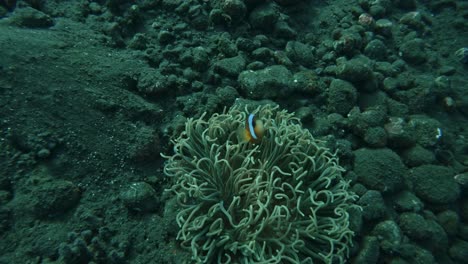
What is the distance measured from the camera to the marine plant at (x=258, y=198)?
2.37 m

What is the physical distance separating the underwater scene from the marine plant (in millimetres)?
19

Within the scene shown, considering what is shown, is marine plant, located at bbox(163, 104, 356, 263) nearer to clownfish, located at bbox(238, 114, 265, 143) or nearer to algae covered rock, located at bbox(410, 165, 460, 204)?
clownfish, located at bbox(238, 114, 265, 143)

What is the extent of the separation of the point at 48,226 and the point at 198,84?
6.78 feet

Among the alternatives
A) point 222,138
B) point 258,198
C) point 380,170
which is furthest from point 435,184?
point 222,138

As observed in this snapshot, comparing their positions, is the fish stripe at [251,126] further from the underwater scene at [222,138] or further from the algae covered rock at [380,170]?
the algae covered rock at [380,170]

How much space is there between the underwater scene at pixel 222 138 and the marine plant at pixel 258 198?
0.06 ft

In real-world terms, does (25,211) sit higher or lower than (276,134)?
lower

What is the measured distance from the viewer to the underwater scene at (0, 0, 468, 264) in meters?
2.46

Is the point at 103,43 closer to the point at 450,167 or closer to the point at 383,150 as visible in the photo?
the point at 383,150

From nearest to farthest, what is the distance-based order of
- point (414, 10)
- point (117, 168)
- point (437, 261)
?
point (117, 168) → point (437, 261) → point (414, 10)

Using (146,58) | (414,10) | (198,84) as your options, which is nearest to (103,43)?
(146,58)

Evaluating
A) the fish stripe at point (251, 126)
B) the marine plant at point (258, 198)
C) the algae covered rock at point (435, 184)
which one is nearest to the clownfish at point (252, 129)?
the fish stripe at point (251, 126)

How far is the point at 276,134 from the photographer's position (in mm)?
2852

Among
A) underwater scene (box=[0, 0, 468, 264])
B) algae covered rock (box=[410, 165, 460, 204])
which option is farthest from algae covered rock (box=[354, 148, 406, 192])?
algae covered rock (box=[410, 165, 460, 204])
